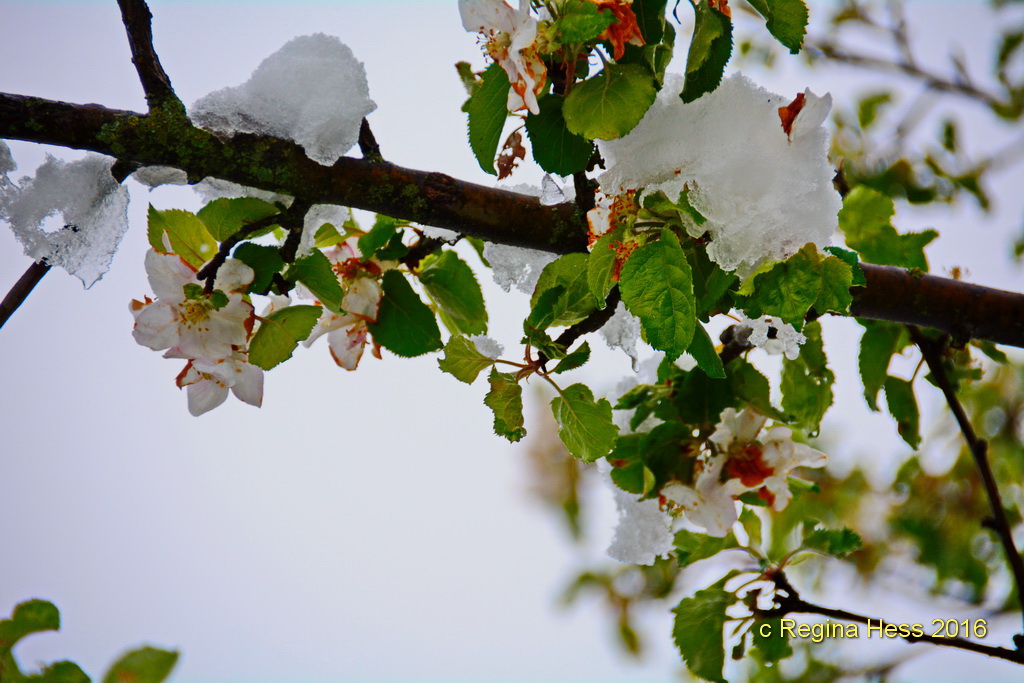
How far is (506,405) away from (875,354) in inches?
21.0

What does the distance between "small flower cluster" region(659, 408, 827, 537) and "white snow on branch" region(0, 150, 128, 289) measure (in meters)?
0.59

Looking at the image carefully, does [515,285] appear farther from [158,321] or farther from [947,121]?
[947,121]

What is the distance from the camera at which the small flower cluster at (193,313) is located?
0.60m

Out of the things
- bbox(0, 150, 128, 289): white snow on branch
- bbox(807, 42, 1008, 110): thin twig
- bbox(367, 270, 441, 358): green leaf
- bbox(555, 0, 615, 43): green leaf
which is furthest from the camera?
bbox(807, 42, 1008, 110): thin twig

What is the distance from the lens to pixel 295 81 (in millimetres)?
604

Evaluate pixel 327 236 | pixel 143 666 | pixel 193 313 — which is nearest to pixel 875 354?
pixel 327 236

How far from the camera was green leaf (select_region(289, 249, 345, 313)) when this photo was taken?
623mm

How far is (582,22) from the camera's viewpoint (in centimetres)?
50

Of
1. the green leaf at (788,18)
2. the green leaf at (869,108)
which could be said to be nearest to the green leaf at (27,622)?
the green leaf at (788,18)

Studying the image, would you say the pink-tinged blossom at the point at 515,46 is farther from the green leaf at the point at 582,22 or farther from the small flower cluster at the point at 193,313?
the small flower cluster at the point at 193,313

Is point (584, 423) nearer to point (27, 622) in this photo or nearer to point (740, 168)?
A: point (740, 168)

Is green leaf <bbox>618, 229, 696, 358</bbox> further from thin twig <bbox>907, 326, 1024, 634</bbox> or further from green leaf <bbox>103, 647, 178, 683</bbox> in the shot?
green leaf <bbox>103, 647, 178, 683</bbox>

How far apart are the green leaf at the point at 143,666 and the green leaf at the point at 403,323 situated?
541 mm

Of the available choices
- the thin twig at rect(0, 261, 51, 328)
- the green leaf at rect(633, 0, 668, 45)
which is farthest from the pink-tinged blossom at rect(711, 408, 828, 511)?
the thin twig at rect(0, 261, 51, 328)
